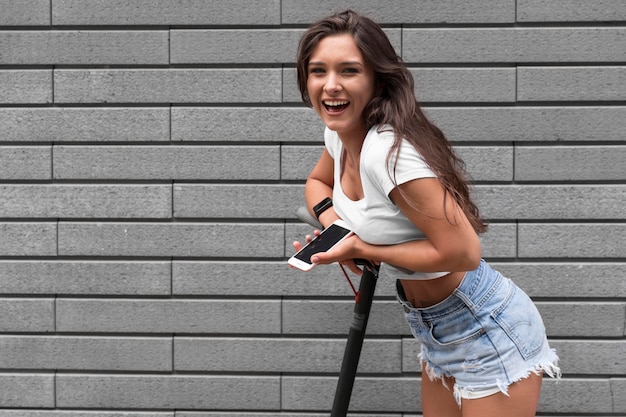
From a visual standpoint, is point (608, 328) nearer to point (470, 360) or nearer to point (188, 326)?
point (470, 360)

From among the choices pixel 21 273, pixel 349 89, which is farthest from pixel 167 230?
pixel 349 89

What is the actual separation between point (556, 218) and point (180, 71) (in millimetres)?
2188

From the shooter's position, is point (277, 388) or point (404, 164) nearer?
point (404, 164)

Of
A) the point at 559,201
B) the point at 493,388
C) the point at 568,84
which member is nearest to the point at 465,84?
the point at 568,84

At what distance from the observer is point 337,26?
2.57 m

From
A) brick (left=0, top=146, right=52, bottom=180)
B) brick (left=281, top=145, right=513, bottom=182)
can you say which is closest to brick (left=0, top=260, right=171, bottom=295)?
brick (left=0, top=146, right=52, bottom=180)

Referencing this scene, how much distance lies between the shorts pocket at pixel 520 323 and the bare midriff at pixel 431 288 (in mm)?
172

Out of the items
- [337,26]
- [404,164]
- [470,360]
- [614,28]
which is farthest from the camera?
[614,28]

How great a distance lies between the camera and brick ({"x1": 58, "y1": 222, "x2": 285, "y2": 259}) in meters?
4.32

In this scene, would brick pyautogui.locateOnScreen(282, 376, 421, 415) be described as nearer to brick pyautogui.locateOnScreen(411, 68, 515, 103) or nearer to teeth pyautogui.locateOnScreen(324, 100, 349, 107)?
brick pyautogui.locateOnScreen(411, 68, 515, 103)

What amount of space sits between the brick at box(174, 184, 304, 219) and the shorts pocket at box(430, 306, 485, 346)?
1686mm

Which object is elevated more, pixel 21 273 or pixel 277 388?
pixel 21 273

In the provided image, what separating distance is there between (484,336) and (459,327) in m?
0.09

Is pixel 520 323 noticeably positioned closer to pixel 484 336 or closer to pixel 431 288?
pixel 484 336
